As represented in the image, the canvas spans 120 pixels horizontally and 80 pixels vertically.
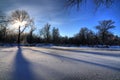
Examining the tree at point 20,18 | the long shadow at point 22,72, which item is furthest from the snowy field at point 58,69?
the tree at point 20,18

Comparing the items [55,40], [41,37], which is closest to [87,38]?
[55,40]

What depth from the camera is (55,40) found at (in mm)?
75625

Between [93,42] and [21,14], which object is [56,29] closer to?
[93,42]

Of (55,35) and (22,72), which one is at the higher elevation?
(55,35)

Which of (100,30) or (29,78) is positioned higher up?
(100,30)

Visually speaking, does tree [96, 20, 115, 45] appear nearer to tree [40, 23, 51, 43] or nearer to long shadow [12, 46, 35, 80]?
tree [40, 23, 51, 43]

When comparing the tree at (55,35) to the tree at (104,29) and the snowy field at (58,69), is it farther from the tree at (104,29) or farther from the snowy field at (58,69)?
the snowy field at (58,69)

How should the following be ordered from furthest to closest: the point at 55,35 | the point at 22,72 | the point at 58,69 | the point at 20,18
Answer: the point at 55,35, the point at 20,18, the point at 58,69, the point at 22,72

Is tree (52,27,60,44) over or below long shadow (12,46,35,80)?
over

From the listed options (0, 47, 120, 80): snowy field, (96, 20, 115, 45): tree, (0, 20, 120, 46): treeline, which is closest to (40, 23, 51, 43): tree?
(0, 20, 120, 46): treeline

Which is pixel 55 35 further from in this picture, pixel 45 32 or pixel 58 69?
pixel 58 69

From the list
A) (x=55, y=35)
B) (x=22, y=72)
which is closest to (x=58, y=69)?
(x=22, y=72)

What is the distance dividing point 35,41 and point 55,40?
10665 millimetres

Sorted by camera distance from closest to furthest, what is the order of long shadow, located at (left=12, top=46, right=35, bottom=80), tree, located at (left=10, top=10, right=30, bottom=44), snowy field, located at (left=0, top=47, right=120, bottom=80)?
long shadow, located at (left=12, top=46, right=35, bottom=80)
snowy field, located at (left=0, top=47, right=120, bottom=80)
tree, located at (left=10, top=10, right=30, bottom=44)
